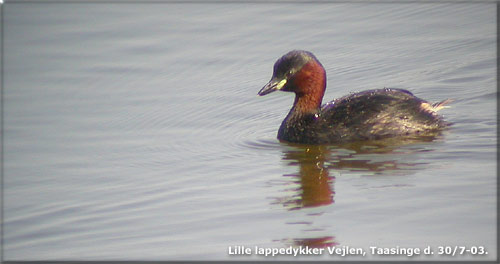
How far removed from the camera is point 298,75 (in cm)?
939

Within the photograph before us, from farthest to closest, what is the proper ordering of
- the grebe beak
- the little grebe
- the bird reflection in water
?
the grebe beak
the little grebe
the bird reflection in water

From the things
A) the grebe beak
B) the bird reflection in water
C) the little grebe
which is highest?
the grebe beak

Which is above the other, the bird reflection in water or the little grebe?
the little grebe

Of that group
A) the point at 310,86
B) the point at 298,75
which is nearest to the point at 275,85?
the point at 298,75

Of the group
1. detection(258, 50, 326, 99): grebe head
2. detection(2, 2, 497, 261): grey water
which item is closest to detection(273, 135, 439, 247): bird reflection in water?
detection(2, 2, 497, 261): grey water

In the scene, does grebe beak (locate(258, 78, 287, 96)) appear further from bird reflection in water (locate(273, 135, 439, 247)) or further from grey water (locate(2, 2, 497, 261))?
bird reflection in water (locate(273, 135, 439, 247))

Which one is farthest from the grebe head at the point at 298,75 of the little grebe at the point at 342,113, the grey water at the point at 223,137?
the grey water at the point at 223,137

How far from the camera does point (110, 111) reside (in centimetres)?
1073

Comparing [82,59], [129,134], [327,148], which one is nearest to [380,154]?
[327,148]

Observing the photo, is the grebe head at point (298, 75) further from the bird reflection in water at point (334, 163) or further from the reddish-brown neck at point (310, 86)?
the bird reflection in water at point (334, 163)

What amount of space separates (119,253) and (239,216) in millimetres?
1083

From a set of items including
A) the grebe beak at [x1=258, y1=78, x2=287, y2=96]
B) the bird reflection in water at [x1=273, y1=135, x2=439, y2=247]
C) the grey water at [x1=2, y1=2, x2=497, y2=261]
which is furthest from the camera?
the grebe beak at [x1=258, y1=78, x2=287, y2=96]

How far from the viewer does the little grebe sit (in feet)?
29.1

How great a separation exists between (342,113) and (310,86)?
64 cm
